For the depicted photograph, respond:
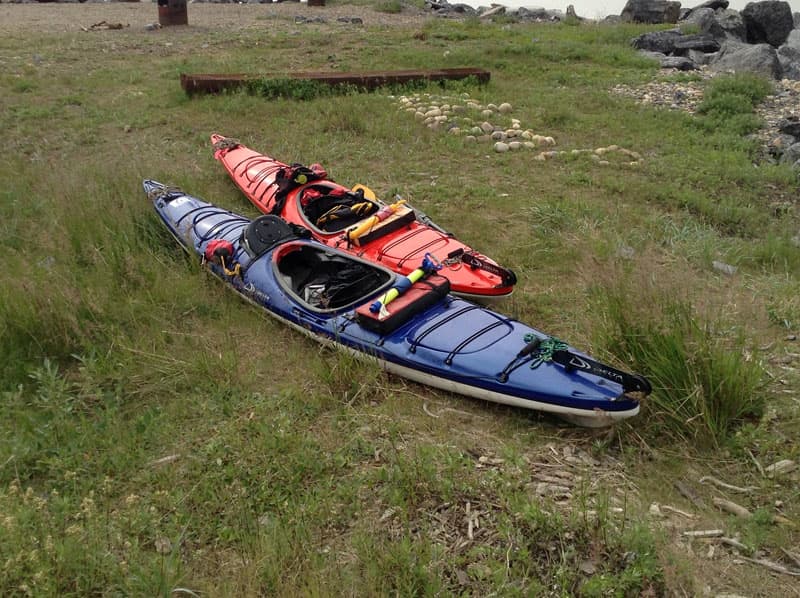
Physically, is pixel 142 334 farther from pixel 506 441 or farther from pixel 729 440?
pixel 729 440

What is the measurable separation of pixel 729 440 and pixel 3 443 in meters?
3.43

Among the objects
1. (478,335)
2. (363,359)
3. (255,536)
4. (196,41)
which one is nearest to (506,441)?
(478,335)

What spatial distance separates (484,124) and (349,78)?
244 cm

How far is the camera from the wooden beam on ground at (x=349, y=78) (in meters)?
9.34

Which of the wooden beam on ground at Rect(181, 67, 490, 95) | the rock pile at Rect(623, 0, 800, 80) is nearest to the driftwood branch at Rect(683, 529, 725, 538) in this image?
the wooden beam on ground at Rect(181, 67, 490, 95)

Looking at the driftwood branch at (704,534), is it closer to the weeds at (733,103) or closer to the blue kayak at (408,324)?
the blue kayak at (408,324)

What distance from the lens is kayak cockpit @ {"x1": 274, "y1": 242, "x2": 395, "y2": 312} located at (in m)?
4.45

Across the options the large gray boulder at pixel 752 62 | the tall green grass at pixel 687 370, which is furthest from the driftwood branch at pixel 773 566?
the large gray boulder at pixel 752 62

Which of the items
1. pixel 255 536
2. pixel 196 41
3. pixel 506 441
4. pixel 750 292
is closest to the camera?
pixel 255 536

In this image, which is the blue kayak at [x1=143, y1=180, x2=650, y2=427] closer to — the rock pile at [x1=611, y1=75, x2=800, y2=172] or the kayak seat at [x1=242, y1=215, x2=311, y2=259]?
the kayak seat at [x1=242, y1=215, x2=311, y2=259]

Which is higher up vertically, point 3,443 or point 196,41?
point 196,41

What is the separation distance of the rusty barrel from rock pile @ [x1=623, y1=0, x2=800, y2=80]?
31.0 feet

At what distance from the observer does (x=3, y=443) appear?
10.7ft

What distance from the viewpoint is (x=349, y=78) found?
9.75 metres
